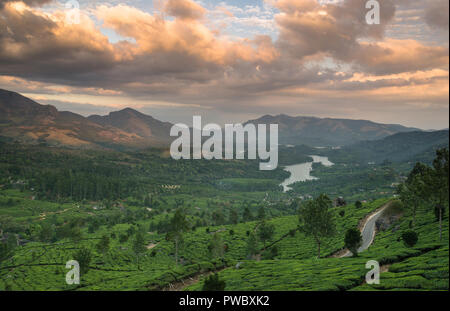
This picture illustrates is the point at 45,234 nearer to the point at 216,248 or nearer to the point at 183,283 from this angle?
the point at 216,248

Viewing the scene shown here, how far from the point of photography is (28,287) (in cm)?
7931

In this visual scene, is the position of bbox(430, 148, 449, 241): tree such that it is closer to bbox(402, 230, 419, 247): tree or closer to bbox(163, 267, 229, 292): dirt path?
bbox(402, 230, 419, 247): tree

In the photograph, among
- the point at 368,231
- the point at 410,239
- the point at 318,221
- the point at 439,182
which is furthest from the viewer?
the point at 368,231

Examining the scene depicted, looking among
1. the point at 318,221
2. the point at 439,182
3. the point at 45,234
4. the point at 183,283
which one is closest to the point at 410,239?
the point at 439,182

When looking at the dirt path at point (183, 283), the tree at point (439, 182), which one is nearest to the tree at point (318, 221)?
the tree at point (439, 182)

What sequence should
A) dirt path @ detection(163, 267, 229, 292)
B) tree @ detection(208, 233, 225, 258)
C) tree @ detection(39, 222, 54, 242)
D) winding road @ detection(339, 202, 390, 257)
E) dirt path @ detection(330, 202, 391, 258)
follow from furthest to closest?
tree @ detection(39, 222, 54, 242), tree @ detection(208, 233, 225, 258), winding road @ detection(339, 202, 390, 257), dirt path @ detection(330, 202, 391, 258), dirt path @ detection(163, 267, 229, 292)

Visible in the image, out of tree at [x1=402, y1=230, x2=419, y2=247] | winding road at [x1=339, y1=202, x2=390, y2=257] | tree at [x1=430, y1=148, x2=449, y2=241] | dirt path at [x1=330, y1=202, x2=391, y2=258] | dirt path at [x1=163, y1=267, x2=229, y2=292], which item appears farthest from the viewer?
winding road at [x1=339, y1=202, x2=390, y2=257]

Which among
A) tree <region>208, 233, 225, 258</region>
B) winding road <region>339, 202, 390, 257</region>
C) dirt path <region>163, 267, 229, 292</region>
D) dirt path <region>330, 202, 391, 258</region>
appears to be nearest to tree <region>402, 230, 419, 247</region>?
dirt path <region>330, 202, 391, 258</region>

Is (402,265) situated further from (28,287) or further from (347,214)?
(28,287)

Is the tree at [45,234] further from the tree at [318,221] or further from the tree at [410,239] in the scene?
the tree at [410,239]

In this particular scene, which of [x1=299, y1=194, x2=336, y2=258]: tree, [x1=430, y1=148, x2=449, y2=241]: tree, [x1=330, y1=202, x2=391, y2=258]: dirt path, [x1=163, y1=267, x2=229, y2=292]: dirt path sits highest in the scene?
[x1=430, y1=148, x2=449, y2=241]: tree

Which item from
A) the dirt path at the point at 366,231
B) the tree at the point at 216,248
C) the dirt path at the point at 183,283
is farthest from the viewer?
the tree at the point at 216,248
